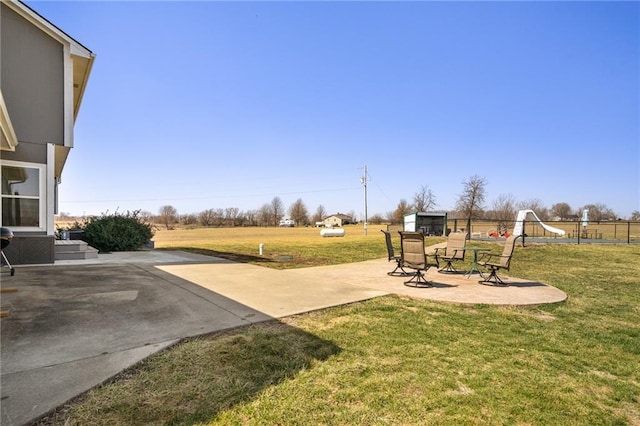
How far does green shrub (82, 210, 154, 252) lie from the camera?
13.1 meters

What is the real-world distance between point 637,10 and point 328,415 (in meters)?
13.3

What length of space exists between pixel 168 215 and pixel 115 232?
85.5 meters

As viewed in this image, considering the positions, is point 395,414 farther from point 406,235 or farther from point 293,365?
point 406,235

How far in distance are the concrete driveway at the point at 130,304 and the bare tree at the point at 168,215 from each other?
8340 centimetres

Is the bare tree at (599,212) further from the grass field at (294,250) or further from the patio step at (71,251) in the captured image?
the patio step at (71,251)

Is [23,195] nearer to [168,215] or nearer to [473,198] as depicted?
[473,198]

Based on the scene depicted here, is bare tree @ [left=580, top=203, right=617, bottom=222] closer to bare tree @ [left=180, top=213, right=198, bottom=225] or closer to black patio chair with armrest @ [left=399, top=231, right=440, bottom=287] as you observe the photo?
black patio chair with armrest @ [left=399, top=231, right=440, bottom=287]

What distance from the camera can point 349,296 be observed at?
20.2 feet

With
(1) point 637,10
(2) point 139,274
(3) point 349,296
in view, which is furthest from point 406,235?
(1) point 637,10

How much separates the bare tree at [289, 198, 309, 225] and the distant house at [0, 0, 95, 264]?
314ft

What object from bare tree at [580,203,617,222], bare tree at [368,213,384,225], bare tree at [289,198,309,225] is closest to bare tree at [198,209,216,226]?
bare tree at [289,198,309,225]

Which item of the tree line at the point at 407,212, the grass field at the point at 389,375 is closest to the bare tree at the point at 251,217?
the tree line at the point at 407,212

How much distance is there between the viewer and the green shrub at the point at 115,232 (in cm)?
1305

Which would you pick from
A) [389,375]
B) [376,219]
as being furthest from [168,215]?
[389,375]
